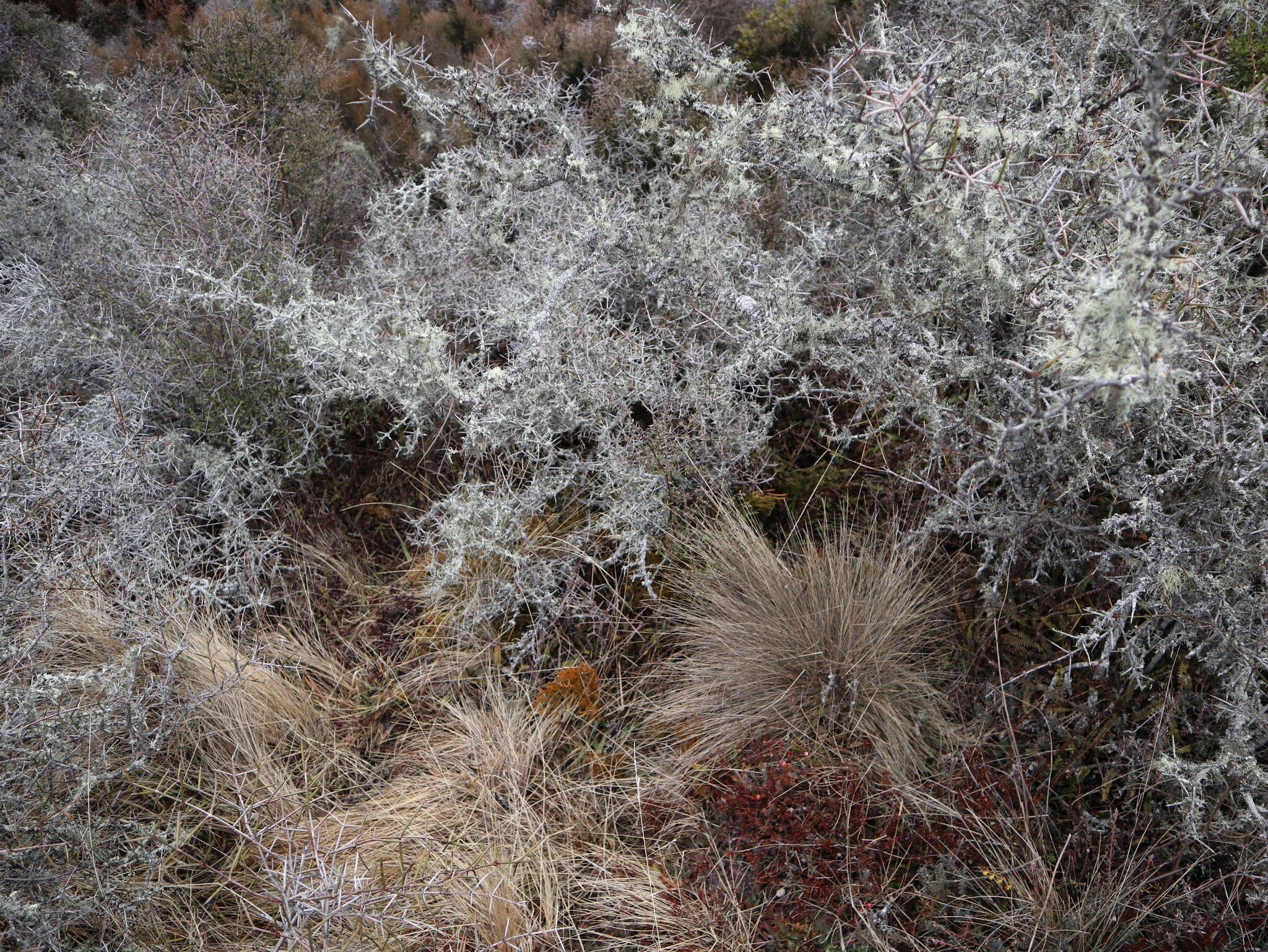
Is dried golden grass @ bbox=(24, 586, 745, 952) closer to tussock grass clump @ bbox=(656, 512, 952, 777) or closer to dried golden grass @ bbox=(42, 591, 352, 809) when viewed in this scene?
dried golden grass @ bbox=(42, 591, 352, 809)

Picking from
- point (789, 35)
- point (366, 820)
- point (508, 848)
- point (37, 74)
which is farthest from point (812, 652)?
point (37, 74)

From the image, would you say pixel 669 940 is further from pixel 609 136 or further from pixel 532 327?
pixel 609 136

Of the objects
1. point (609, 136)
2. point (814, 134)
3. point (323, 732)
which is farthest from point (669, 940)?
point (609, 136)

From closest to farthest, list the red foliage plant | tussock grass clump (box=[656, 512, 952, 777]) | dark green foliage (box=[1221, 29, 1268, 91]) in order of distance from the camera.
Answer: the red foliage plant → tussock grass clump (box=[656, 512, 952, 777]) → dark green foliage (box=[1221, 29, 1268, 91])

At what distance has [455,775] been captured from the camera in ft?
8.20

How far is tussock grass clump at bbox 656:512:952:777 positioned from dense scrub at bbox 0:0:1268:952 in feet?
0.05

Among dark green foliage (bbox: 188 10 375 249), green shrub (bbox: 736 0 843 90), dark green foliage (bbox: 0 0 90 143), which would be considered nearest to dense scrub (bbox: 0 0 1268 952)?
dark green foliage (bbox: 188 10 375 249)

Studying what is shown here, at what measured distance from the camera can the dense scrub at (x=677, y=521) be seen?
1995 mm

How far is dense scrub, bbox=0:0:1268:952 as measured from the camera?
2.00m

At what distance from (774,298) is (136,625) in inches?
85.7

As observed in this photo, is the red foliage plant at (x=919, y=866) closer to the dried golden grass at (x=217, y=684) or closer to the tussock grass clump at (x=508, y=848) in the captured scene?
the tussock grass clump at (x=508, y=848)

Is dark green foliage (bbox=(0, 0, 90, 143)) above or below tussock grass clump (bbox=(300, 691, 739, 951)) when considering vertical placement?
below

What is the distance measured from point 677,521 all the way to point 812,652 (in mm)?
597

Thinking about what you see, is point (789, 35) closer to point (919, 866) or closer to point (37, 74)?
point (919, 866)
